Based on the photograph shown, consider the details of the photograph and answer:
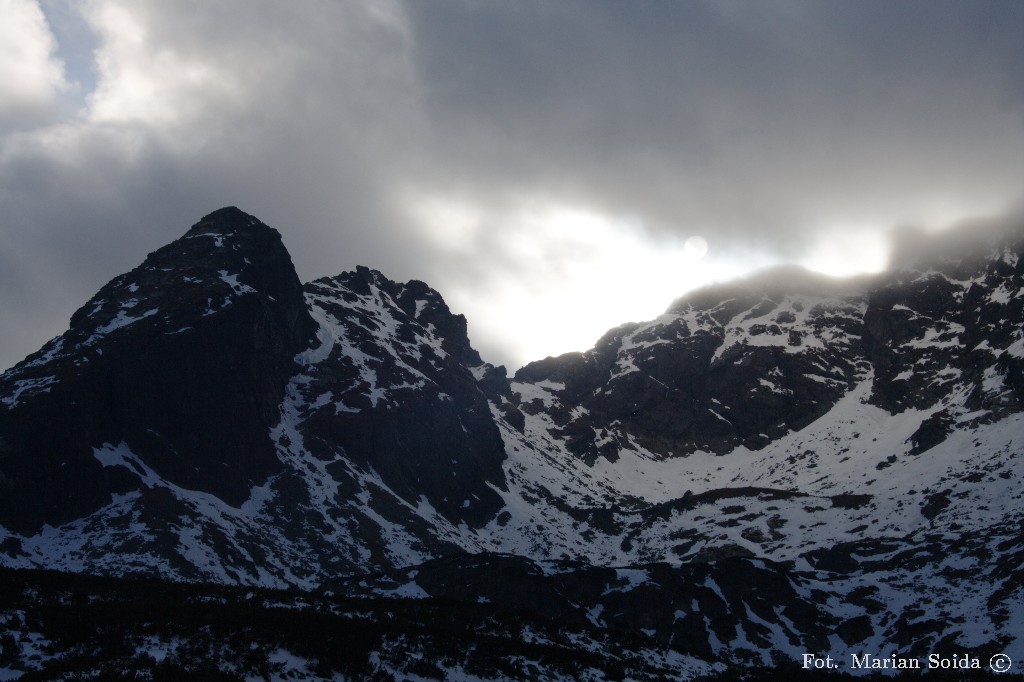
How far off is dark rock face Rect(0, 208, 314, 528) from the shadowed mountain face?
0.33 metres

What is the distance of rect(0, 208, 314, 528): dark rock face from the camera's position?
97.6 metres

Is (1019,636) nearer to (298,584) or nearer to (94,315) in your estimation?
(298,584)

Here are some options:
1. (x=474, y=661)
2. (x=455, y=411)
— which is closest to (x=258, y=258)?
(x=455, y=411)

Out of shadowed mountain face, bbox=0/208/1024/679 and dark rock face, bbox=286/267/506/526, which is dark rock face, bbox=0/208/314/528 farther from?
dark rock face, bbox=286/267/506/526

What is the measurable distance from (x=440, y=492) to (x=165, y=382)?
5214cm

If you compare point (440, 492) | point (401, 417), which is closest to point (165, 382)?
point (401, 417)

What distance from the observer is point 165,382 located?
118 m

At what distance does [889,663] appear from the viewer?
245 ft

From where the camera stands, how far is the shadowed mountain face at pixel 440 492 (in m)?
85.7

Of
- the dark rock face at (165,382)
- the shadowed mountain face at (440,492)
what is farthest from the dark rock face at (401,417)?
the dark rock face at (165,382)

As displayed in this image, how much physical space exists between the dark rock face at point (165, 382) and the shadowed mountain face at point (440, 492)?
33cm

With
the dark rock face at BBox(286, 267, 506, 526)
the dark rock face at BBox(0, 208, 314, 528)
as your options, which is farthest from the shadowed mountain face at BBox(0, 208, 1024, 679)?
the dark rock face at BBox(286, 267, 506, 526)

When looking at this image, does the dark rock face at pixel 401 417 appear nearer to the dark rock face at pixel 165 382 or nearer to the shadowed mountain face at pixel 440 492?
the shadowed mountain face at pixel 440 492

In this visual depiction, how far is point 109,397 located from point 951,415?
142789mm
